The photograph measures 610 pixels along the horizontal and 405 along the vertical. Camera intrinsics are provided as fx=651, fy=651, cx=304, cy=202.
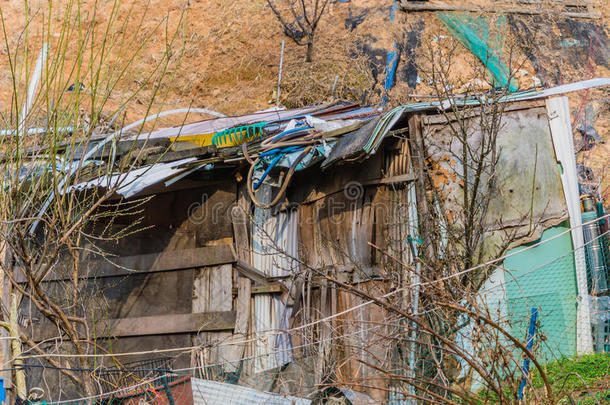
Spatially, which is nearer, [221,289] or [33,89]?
[33,89]

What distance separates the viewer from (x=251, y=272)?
8664mm

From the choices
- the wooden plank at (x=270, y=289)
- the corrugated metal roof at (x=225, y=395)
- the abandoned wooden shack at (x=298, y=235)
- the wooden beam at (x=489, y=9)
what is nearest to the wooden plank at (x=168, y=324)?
the abandoned wooden shack at (x=298, y=235)

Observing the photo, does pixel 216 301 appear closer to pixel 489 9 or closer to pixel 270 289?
pixel 270 289

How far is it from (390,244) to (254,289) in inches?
80.9

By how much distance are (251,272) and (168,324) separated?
54.9 inches

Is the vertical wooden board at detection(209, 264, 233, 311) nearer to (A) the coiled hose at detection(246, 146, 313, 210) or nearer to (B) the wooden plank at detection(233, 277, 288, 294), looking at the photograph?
(B) the wooden plank at detection(233, 277, 288, 294)

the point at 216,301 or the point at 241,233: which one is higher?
the point at 241,233

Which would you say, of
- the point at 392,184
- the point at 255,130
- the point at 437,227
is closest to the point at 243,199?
the point at 255,130

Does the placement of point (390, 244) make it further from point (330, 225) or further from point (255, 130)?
point (255, 130)

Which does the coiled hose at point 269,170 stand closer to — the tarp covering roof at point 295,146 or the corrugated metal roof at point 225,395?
the tarp covering roof at point 295,146

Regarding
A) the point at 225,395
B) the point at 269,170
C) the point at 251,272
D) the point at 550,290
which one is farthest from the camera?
the point at 251,272

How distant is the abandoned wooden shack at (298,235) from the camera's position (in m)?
7.48

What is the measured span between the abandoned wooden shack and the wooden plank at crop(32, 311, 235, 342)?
0.02 meters

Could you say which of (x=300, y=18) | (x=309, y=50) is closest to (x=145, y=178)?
(x=309, y=50)
